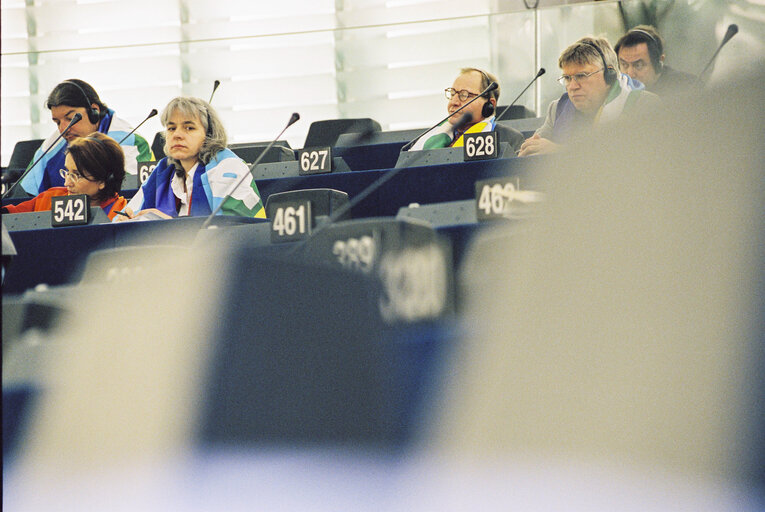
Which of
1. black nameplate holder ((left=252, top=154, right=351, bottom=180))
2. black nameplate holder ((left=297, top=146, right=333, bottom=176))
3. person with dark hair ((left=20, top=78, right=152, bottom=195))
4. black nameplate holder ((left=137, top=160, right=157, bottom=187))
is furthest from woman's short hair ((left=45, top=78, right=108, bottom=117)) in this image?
black nameplate holder ((left=297, top=146, right=333, bottom=176))

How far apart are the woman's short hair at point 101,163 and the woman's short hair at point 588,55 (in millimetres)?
1007

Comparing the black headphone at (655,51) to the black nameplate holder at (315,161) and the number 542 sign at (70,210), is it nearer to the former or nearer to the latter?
the black nameplate holder at (315,161)

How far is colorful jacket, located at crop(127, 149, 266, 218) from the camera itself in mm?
1828

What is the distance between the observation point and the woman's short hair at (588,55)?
6.49 feet

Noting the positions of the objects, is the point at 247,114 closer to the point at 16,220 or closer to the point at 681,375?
the point at 16,220

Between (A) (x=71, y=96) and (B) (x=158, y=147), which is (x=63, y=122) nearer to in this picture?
(A) (x=71, y=96)

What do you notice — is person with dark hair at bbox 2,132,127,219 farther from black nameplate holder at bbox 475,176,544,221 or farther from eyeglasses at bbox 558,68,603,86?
black nameplate holder at bbox 475,176,544,221

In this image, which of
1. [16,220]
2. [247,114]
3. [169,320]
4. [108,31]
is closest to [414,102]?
[247,114]

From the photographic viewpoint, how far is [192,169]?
1956 mm

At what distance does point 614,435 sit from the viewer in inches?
34.9

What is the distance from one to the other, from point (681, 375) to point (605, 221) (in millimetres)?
166

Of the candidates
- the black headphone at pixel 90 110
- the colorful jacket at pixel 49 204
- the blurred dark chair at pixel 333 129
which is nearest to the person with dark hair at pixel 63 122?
the black headphone at pixel 90 110

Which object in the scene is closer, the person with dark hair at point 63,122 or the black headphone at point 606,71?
the black headphone at point 606,71

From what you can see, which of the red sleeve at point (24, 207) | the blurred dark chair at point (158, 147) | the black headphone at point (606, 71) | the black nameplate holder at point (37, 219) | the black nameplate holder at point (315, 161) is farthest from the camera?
the blurred dark chair at point (158, 147)
